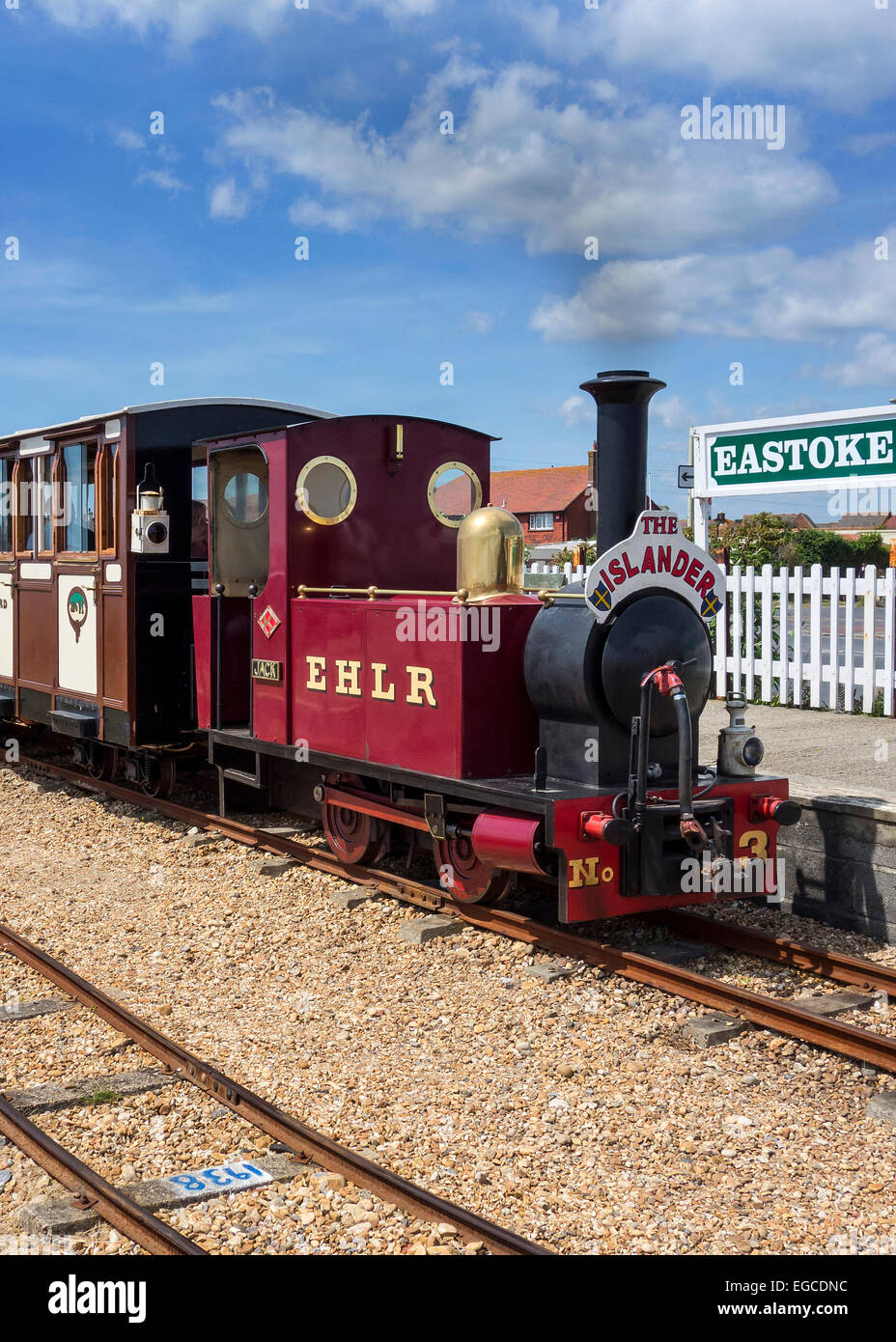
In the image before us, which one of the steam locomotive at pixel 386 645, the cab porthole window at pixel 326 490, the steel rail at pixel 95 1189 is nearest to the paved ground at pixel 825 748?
the steam locomotive at pixel 386 645

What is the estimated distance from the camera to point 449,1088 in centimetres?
462

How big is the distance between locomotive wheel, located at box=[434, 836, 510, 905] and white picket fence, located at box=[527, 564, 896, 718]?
5.22 meters

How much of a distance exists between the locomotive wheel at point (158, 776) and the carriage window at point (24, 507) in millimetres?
2488

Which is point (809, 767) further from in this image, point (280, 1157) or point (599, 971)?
point (280, 1157)

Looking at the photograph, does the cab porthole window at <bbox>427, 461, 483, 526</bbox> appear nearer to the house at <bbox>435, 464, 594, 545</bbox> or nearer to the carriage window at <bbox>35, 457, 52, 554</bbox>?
the carriage window at <bbox>35, 457, 52, 554</bbox>

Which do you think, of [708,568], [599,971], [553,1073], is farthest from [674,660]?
[553,1073]

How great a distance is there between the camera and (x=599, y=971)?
580 centimetres

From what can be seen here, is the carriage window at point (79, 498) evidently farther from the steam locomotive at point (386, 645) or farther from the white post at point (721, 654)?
the white post at point (721, 654)

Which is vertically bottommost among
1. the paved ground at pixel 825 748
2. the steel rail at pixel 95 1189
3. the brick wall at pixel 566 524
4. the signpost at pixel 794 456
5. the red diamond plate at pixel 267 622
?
the steel rail at pixel 95 1189

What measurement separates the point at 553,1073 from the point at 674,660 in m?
2.13

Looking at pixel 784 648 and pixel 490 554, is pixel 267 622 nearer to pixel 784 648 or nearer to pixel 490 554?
pixel 490 554

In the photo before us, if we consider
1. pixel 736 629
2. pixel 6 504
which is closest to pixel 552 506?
pixel 736 629

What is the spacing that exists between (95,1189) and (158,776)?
6.30m

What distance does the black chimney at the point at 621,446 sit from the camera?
5.73 metres
